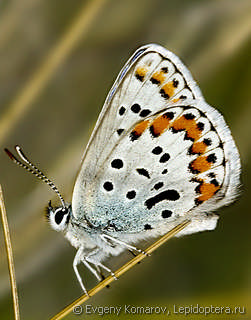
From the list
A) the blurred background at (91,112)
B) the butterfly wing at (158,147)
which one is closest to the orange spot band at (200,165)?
the butterfly wing at (158,147)

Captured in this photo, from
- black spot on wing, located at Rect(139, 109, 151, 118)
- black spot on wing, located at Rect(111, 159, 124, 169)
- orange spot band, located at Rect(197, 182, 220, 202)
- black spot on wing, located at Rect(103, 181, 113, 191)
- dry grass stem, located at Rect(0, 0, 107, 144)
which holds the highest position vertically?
dry grass stem, located at Rect(0, 0, 107, 144)

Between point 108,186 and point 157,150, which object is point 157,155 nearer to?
point 157,150

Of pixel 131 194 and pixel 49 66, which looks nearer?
pixel 131 194

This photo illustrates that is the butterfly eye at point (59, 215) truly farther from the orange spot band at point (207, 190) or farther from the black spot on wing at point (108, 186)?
the orange spot band at point (207, 190)

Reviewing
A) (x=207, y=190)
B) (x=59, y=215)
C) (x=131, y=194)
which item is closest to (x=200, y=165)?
(x=207, y=190)

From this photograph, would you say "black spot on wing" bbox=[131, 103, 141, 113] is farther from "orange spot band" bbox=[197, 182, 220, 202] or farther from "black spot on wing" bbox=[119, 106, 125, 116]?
"orange spot band" bbox=[197, 182, 220, 202]

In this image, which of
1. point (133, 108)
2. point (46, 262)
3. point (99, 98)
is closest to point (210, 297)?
point (46, 262)

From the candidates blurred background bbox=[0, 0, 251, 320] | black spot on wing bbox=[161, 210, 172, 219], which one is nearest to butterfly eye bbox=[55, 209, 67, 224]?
black spot on wing bbox=[161, 210, 172, 219]
